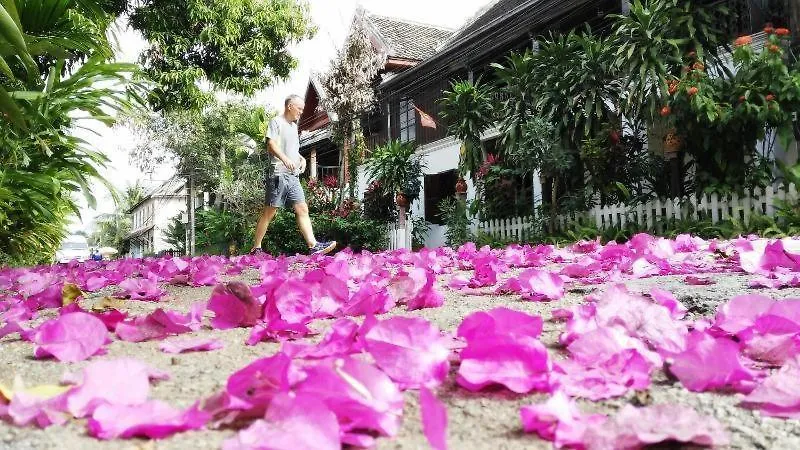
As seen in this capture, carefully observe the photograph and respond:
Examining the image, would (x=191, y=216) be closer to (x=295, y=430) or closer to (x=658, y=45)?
(x=658, y=45)

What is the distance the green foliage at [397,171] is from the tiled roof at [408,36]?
18.8 feet

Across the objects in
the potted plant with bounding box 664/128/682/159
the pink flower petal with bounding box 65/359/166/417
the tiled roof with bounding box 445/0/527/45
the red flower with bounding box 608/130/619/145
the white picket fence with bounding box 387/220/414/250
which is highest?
the tiled roof with bounding box 445/0/527/45

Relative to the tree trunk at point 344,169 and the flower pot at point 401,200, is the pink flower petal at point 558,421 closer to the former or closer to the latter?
the flower pot at point 401,200

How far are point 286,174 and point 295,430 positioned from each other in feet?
17.3

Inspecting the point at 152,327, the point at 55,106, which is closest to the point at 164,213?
the point at 55,106

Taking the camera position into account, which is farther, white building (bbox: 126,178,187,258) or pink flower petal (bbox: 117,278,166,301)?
white building (bbox: 126,178,187,258)

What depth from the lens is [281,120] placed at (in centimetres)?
573

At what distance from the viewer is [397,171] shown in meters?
12.0

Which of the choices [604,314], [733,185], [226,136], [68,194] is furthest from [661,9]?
[226,136]

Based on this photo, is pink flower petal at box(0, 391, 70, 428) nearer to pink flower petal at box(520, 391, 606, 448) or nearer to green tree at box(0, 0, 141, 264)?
pink flower petal at box(520, 391, 606, 448)

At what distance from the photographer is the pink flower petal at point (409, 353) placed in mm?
832

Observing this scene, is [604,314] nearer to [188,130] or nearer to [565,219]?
[565,219]

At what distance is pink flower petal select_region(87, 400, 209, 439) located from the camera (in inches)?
26.4

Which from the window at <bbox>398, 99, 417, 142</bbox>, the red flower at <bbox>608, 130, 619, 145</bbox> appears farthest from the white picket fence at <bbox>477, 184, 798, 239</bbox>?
the window at <bbox>398, 99, 417, 142</bbox>
